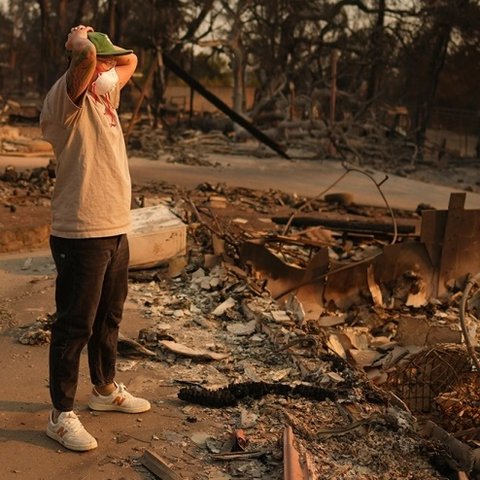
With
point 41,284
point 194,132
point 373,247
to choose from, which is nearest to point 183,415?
point 41,284

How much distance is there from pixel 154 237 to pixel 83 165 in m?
3.98

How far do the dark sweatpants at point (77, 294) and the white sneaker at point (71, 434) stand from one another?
6 centimetres

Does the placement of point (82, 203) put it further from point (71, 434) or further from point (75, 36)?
point (71, 434)

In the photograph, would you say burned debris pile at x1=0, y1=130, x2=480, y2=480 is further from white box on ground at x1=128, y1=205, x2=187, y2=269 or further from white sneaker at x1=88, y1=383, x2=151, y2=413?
white sneaker at x1=88, y1=383, x2=151, y2=413

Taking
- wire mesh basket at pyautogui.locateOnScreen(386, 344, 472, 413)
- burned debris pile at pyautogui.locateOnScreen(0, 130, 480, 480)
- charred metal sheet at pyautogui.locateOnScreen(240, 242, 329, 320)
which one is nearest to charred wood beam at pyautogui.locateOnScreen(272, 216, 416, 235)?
burned debris pile at pyautogui.locateOnScreen(0, 130, 480, 480)

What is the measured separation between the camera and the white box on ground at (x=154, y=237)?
7.58 metres

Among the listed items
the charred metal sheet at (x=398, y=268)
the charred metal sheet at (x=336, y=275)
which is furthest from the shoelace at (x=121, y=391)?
the charred metal sheet at (x=398, y=268)

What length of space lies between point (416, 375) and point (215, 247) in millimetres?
3142

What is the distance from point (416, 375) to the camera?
5602 mm

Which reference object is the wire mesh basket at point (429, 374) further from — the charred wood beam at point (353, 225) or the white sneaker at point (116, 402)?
the charred wood beam at point (353, 225)

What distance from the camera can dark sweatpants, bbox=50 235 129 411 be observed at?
12.3ft

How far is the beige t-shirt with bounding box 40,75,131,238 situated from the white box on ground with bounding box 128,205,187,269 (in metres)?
3.66

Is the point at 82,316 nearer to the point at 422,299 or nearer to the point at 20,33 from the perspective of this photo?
the point at 422,299

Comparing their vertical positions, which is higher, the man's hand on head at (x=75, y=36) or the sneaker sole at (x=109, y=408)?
the man's hand on head at (x=75, y=36)
